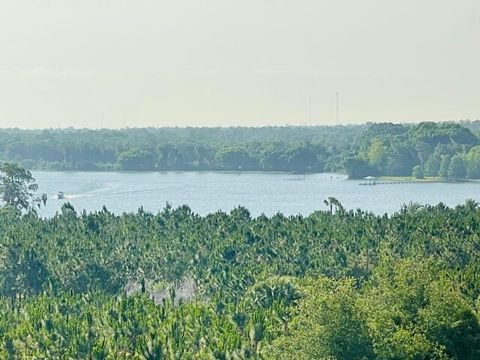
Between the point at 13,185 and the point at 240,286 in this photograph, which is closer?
the point at 240,286

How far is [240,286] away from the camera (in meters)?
93.0

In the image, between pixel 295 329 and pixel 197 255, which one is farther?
pixel 197 255

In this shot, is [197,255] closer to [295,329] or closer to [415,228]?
[415,228]

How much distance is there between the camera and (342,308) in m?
63.9

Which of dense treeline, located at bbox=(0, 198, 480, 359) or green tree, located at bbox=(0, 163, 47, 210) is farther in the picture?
green tree, located at bbox=(0, 163, 47, 210)

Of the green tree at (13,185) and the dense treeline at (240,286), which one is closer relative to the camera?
the dense treeline at (240,286)

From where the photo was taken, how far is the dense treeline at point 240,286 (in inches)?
2564

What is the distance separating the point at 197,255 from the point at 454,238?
2087 centimetres

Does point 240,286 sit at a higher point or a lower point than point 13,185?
lower

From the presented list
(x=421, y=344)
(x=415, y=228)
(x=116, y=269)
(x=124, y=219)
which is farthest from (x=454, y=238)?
(x=421, y=344)

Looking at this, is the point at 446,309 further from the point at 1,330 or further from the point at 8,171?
the point at 8,171

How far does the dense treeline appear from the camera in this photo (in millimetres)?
65125

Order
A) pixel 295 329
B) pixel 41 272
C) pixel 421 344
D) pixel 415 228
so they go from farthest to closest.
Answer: pixel 415 228, pixel 41 272, pixel 295 329, pixel 421 344

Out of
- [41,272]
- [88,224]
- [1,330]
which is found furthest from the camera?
[88,224]
